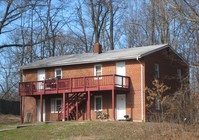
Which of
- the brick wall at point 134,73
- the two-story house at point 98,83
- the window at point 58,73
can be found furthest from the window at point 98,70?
the window at point 58,73

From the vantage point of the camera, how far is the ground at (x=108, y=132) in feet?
60.1

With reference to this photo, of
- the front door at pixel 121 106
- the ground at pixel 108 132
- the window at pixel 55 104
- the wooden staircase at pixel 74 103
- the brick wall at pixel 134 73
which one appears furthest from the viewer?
the window at pixel 55 104

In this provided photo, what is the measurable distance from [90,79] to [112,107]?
330 cm

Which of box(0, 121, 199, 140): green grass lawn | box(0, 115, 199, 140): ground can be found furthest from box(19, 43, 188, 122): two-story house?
box(0, 115, 199, 140): ground

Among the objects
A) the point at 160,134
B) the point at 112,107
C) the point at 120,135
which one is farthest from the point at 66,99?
the point at 160,134

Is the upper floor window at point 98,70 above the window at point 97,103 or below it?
above

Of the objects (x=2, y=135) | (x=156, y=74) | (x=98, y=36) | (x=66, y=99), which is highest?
(x=98, y=36)

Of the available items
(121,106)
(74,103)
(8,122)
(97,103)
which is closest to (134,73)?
(121,106)

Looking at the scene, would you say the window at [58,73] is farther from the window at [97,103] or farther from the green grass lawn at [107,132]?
the green grass lawn at [107,132]

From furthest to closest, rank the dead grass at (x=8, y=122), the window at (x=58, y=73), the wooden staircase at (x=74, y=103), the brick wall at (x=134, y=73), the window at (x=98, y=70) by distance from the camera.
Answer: the window at (x=58, y=73), the window at (x=98, y=70), the wooden staircase at (x=74, y=103), the brick wall at (x=134, y=73), the dead grass at (x=8, y=122)

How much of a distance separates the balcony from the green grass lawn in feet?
19.8

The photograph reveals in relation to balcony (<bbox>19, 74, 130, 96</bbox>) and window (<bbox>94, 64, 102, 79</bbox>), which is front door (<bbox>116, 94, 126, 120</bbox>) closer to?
balcony (<bbox>19, 74, 130, 96</bbox>)

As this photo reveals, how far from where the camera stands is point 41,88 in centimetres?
3953

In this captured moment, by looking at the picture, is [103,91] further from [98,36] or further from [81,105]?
[98,36]
